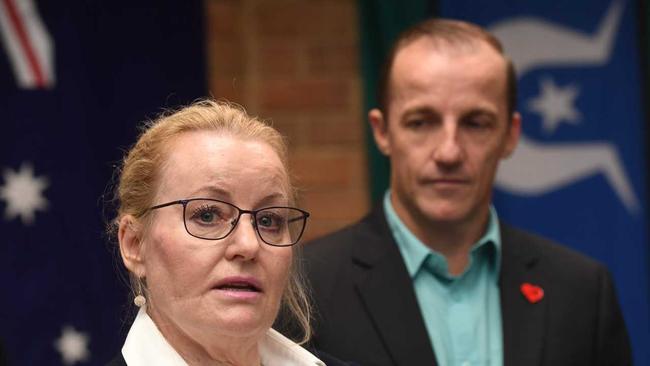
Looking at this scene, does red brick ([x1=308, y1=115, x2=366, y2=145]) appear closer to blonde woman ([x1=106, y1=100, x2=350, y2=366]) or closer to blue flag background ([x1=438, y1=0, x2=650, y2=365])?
blue flag background ([x1=438, y1=0, x2=650, y2=365])

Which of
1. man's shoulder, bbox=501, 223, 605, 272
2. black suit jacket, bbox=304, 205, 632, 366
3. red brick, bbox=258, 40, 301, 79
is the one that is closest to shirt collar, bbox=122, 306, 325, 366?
black suit jacket, bbox=304, 205, 632, 366

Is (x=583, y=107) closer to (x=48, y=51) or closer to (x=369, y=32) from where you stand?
(x=369, y=32)

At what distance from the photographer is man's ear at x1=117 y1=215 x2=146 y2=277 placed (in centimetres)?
201

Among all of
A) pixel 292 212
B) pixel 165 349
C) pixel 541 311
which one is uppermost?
pixel 292 212

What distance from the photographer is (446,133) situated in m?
2.72

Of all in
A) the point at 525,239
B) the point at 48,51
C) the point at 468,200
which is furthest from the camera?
the point at 48,51

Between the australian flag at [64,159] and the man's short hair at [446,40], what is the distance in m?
0.83

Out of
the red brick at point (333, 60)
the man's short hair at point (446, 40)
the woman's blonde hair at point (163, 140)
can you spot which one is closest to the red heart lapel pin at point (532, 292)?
the man's short hair at point (446, 40)

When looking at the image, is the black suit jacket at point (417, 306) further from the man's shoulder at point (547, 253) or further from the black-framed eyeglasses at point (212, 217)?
the black-framed eyeglasses at point (212, 217)

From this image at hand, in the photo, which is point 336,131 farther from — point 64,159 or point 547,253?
point 547,253

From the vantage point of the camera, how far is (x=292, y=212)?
6.78 ft

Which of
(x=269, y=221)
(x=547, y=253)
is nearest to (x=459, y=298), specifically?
(x=547, y=253)

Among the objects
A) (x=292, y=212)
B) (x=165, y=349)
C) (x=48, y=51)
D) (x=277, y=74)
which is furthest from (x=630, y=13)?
(x=165, y=349)

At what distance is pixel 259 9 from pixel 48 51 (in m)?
0.85
